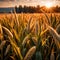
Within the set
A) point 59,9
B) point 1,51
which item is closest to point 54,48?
point 1,51

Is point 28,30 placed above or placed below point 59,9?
above

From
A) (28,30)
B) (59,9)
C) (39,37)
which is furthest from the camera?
(59,9)

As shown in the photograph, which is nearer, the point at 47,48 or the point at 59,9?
the point at 47,48

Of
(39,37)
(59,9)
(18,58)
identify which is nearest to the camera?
(18,58)

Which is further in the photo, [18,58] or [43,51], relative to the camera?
Result: [43,51]

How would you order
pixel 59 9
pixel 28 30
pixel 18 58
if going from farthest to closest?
1. pixel 59 9
2. pixel 28 30
3. pixel 18 58

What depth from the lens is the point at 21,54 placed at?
97cm

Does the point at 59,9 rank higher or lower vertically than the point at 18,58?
lower

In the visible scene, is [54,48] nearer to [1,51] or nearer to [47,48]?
[47,48]

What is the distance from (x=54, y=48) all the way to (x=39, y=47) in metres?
0.10

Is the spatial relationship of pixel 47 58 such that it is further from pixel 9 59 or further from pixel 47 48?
pixel 9 59

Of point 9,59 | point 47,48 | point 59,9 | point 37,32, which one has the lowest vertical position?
point 59,9

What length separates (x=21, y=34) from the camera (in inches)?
45.9

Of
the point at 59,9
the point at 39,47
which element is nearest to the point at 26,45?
the point at 39,47
